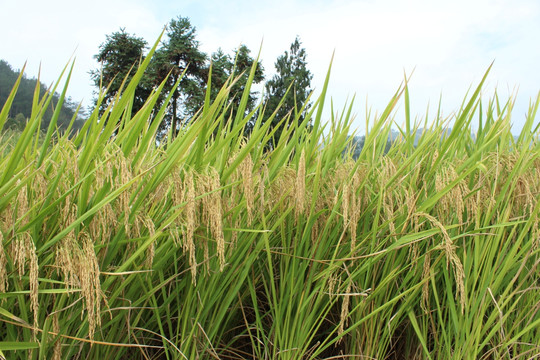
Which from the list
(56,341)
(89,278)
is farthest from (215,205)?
(56,341)

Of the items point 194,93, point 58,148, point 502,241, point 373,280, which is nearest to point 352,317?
point 373,280

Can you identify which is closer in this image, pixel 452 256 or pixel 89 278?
pixel 89 278

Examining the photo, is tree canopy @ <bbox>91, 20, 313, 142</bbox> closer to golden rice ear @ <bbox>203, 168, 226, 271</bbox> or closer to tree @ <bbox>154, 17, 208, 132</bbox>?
tree @ <bbox>154, 17, 208, 132</bbox>

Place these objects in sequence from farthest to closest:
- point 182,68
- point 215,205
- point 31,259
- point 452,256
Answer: point 182,68
point 452,256
point 215,205
point 31,259

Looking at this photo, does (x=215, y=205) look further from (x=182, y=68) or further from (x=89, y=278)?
(x=182, y=68)

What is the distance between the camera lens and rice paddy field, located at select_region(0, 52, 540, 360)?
1249 millimetres

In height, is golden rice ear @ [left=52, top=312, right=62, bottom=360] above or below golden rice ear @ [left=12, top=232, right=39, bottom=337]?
below

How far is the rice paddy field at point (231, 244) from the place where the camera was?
1.25 m

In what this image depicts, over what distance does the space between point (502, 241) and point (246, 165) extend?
4.08ft

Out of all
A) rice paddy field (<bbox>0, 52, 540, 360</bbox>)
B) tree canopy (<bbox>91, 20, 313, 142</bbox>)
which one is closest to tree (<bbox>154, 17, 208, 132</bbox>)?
tree canopy (<bbox>91, 20, 313, 142</bbox>)

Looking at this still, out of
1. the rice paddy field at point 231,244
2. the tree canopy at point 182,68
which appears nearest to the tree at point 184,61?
the tree canopy at point 182,68

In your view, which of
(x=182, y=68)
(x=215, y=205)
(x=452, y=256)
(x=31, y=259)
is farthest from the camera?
(x=182, y=68)

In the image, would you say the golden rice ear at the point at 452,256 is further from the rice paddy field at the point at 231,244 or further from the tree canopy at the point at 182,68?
the tree canopy at the point at 182,68

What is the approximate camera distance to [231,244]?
1.47 meters
